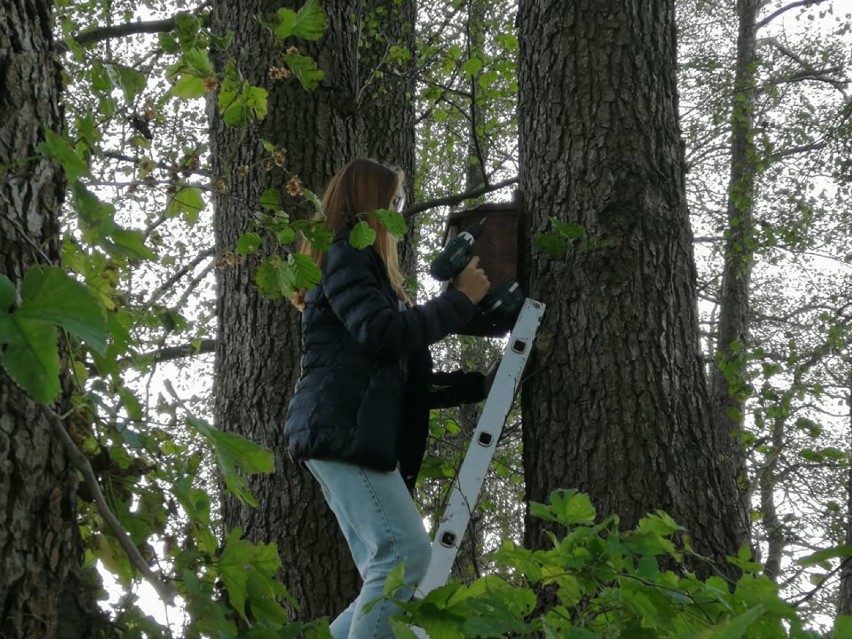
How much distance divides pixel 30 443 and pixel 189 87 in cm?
116

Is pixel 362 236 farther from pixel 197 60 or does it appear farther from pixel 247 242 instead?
pixel 197 60

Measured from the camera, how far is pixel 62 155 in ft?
3.94

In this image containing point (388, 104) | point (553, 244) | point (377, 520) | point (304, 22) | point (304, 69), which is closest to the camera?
point (304, 22)

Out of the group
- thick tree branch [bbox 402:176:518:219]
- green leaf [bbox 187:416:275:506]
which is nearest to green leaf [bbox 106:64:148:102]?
green leaf [bbox 187:416:275:506]

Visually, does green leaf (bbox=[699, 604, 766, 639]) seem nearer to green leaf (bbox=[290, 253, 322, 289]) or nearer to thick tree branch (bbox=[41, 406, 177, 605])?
thick tree branch (bbox=[41, 406, 177, 605])

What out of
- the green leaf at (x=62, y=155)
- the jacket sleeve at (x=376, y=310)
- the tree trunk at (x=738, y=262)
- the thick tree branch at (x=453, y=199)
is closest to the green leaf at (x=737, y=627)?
the green leaf at (x=62, y=155)

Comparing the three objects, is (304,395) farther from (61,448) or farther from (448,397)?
(61,448)

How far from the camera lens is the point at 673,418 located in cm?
274

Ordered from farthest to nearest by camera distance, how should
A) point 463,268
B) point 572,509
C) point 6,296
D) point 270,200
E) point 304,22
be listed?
1. point 463,268
2. point 270,200
3. point 304,22
4. point 572,509
5. point 6,296

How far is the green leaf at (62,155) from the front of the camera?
Result: 3.91ft

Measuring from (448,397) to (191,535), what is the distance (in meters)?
1.53

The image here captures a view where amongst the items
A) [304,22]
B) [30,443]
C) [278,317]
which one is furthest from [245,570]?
[278,317]

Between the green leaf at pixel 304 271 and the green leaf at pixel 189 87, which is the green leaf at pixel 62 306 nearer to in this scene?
the green leaf at pixel 304 271

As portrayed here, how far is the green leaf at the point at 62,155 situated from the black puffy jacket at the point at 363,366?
4.90 ft
